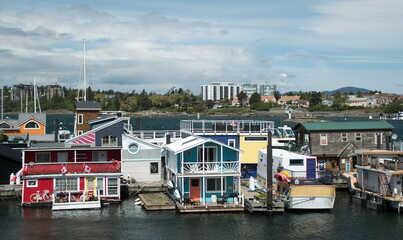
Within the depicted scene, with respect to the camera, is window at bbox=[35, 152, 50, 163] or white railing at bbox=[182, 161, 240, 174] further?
window at bbox=[35, 152, 50, 163]

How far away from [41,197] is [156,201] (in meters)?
8.53

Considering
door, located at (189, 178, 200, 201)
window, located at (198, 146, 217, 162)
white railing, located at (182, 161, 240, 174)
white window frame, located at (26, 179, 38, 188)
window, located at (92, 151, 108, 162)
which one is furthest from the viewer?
window, located at (92, 151, 108, 162)

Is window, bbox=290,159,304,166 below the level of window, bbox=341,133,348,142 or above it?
below

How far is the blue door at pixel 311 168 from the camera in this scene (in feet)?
128

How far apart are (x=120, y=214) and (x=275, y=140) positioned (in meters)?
21.0

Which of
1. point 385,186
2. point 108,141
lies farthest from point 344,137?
point 108,141

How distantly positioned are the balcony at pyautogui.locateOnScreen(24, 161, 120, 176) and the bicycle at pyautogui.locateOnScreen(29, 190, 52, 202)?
5.12ft

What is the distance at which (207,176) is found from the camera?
35.2 metres

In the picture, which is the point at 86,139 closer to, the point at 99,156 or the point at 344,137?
the point at 99,156

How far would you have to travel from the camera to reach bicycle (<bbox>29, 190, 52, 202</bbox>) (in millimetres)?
36969

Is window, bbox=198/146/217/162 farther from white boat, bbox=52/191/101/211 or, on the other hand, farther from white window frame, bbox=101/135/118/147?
white window frame, bbox=101/135/118/147

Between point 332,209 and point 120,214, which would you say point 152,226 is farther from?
point 332,209

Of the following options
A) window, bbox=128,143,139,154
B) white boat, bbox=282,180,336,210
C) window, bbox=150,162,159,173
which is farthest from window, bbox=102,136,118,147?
white boat, bbox=282,180,336,210

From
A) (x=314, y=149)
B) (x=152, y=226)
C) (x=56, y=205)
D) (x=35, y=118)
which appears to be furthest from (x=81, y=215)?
(x=35, y=118)
